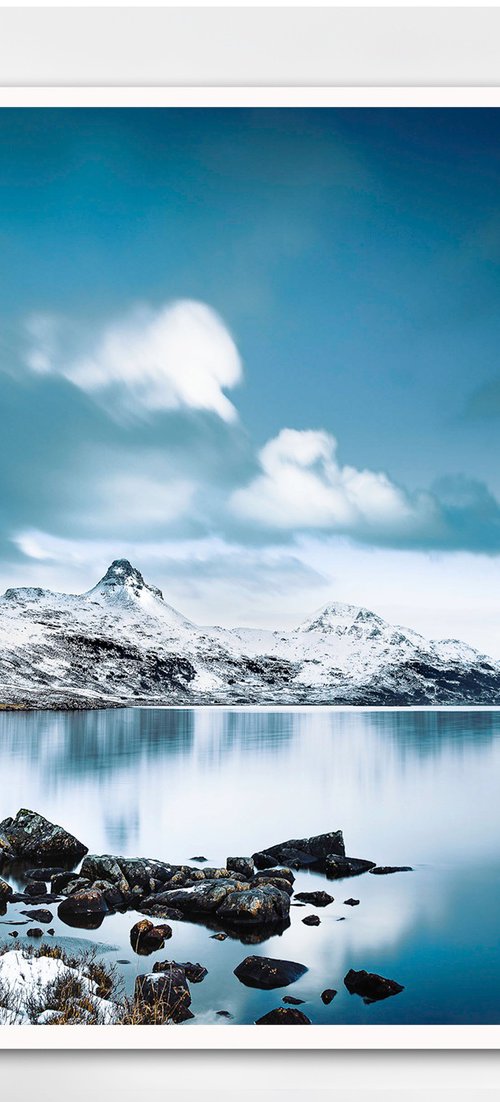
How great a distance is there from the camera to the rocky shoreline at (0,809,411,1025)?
8.44 ft

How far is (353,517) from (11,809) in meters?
4.23

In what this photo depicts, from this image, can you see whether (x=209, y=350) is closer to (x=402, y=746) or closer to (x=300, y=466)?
(x=300, y=466)

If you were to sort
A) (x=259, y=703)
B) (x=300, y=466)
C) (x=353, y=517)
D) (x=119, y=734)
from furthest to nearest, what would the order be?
(x=259, y=703) < (x=119, y=734) < (x=353, y=517) < (x=300, y=466)

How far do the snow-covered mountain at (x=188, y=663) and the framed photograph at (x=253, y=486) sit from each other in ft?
36.1

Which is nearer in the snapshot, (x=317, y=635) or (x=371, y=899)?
(x=371, y=899)

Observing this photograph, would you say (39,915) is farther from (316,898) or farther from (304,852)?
(304,852)

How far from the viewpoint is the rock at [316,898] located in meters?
3.53

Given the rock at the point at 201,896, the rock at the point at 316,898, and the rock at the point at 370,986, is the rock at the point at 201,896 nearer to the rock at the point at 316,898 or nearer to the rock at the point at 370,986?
the rock at the point at 316,898

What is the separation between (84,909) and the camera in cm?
329

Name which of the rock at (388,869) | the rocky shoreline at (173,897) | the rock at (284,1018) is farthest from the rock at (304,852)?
the rock at (284,1018)

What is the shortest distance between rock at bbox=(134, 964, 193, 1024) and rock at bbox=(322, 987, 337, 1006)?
51 cm

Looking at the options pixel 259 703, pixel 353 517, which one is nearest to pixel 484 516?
pixel 353 517

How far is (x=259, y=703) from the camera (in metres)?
39.3

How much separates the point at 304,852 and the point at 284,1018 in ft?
6.60
